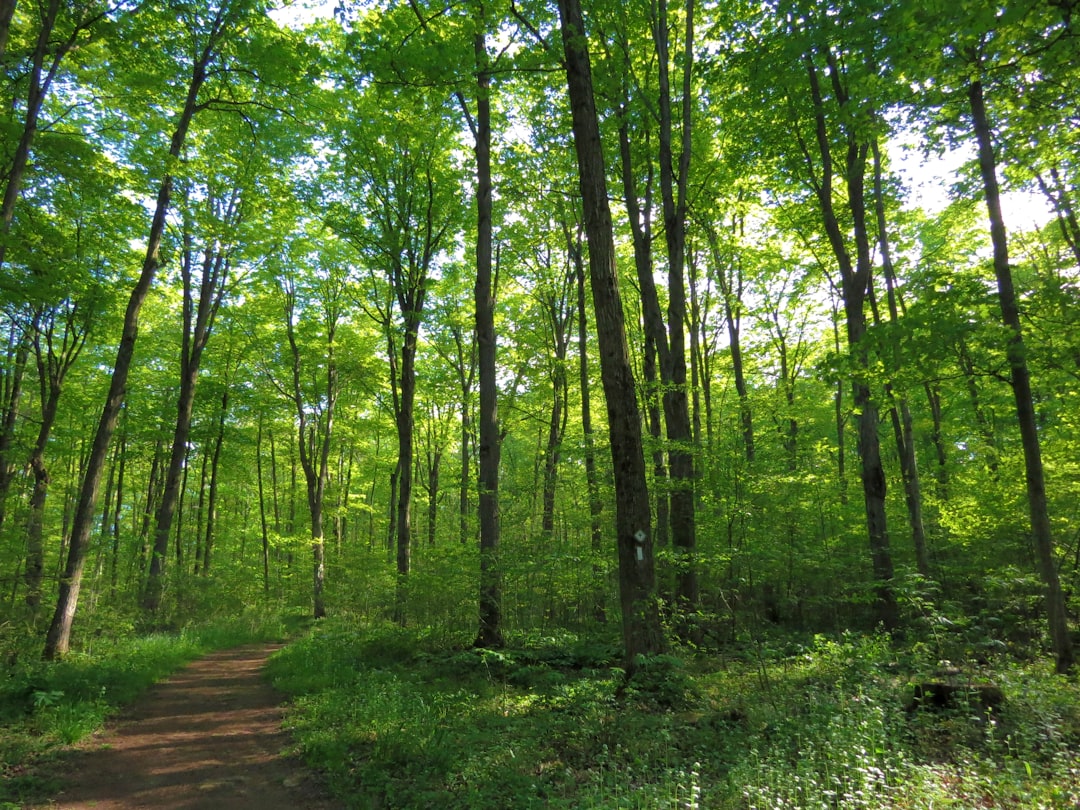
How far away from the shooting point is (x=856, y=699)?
212 inches

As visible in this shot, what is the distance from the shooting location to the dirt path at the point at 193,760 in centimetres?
489

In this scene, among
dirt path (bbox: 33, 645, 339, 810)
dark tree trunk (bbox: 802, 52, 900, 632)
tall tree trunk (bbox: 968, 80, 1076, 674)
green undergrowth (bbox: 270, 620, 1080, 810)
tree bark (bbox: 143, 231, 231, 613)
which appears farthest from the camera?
tree bark (bbox: 143, 231, 231, 613)

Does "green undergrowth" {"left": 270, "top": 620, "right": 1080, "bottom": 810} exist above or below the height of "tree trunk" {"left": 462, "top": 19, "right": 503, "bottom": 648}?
below

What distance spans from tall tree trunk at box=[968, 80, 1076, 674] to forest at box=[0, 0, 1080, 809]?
55mm

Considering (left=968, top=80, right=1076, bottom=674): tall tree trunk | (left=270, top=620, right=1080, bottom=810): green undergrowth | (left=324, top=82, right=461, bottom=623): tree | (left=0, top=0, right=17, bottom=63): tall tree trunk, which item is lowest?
(left=270, top=620, right=1080, bottom=810): green undergrowth

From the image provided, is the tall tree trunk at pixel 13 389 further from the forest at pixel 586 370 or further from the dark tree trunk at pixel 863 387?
the dark tree trunk at pixel 863 387

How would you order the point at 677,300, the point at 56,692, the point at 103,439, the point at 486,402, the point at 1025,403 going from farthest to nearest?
1. the point at 486,402
2. the point at 677,300
3. the point at 103,439
4. the point at 1025,403
5. the point at 56,692

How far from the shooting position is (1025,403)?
7.82 meters

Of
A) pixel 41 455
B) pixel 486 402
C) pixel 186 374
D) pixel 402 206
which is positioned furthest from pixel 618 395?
pixel 41 455

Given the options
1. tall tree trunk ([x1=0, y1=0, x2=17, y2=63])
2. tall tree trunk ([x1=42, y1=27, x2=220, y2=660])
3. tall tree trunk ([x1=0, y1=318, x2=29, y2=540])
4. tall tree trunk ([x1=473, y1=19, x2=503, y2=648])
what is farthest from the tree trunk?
tall tree trunk ([x1=0, y1=318, x2=29, y2=540])

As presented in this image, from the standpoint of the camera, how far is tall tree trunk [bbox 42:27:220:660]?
927 centimetres

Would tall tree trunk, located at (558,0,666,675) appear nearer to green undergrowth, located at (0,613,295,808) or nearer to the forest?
the forest

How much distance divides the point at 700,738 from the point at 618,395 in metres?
3.65

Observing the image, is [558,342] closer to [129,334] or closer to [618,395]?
[129,334]
